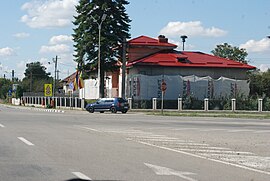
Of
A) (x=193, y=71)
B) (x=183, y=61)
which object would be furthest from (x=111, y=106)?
(x=183, y=61)

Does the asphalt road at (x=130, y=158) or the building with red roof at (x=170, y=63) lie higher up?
the building with red roof at (x=170, y=63)

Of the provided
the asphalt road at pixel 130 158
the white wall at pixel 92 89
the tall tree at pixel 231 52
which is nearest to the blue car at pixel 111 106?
the white wall at pixel 92 89

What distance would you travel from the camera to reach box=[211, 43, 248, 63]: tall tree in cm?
11406

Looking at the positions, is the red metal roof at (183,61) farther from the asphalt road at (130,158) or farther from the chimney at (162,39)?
the asphalt road at (130,158)

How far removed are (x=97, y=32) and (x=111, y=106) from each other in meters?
13.1

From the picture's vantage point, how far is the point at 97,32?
61.7 meters

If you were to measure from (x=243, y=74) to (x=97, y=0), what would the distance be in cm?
2382

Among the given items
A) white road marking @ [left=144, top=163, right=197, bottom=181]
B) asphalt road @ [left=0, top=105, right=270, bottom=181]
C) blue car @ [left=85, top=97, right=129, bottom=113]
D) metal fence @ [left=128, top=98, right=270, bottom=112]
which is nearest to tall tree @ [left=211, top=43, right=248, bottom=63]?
metal fence @ [left=128, top=98, right=270, bottom=112]

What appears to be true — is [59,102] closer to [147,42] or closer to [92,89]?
[92,89]

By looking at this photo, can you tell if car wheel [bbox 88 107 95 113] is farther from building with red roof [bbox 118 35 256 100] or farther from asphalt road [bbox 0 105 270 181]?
asphalt road [bbox 0 105 270 181]

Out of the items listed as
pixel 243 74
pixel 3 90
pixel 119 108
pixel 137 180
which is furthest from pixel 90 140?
pixel 3 90

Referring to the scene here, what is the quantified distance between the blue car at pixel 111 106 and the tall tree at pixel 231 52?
6473 cm

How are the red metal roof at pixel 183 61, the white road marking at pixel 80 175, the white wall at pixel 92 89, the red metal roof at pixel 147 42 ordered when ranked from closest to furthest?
the white road marking at pixel 80 175 < the red metal roof at pixel 183 61 < the white wall at pixel 92 89 < the red metal roof at pixel 147 42

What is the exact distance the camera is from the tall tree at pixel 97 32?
61.1m
